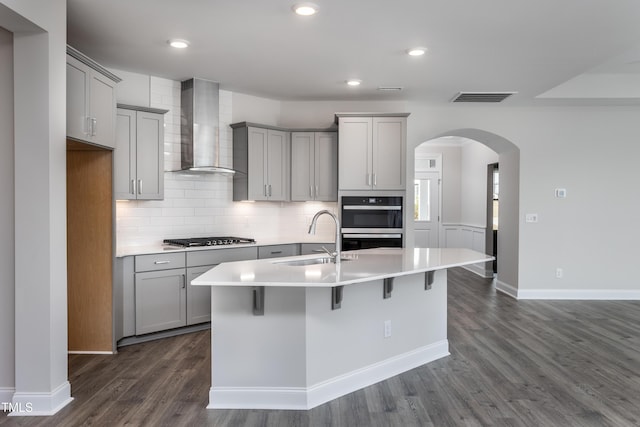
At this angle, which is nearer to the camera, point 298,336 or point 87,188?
point 298,336

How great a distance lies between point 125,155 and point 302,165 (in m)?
A: 2.15

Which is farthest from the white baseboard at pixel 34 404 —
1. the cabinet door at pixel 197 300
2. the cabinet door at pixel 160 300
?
the cabinet door at pixel 197 300

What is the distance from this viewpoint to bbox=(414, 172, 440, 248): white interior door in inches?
393

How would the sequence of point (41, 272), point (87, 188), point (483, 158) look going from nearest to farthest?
1. point (41, 272)
2. point (87, 188)
3. point (483, 158)

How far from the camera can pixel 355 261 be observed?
3.47 m

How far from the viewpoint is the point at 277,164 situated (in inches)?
222

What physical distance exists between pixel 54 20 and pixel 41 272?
1574 mm

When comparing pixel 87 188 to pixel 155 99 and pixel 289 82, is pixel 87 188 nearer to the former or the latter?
pixel 155 99

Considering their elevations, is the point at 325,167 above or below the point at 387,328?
above

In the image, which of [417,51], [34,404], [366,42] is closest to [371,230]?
[417,51]

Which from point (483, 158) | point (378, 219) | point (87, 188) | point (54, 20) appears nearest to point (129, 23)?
point (54, 20)

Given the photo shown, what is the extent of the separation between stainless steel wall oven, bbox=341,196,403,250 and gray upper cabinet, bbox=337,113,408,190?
0.53 ft

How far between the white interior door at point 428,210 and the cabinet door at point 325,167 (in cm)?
469

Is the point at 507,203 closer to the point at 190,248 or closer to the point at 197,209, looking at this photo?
the point at 197,209
